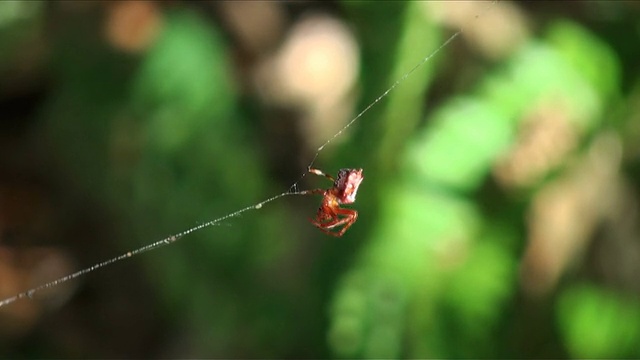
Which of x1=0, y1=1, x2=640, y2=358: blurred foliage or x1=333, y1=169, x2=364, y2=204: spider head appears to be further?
x1=0, y1=1, x2=640, y2=358: blurred foliage

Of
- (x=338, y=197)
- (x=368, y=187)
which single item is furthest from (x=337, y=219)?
(x=368, y=187)

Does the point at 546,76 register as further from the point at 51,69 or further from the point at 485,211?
the point at 51,69

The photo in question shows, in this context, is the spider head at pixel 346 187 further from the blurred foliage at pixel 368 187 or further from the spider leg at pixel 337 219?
the blurred foliage at pixel 368 187

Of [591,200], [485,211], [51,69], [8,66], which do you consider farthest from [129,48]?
[591,200]

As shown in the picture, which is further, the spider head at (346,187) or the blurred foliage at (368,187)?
the blurred foliage at (368,187)

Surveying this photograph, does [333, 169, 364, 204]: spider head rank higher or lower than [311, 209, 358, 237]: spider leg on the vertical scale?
higher

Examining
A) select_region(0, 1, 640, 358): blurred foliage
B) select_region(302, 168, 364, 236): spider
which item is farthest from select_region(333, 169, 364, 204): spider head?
select_region(0, 1, 640, 358): blurred foliage

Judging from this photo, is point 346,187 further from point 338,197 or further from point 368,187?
point 368,187

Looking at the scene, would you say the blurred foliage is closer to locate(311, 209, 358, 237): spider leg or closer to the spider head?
locate(311, 209, 358, 237): spider leg

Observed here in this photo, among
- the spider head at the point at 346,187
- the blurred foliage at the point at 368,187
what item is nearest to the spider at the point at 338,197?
the spider head at the point at 346,187
